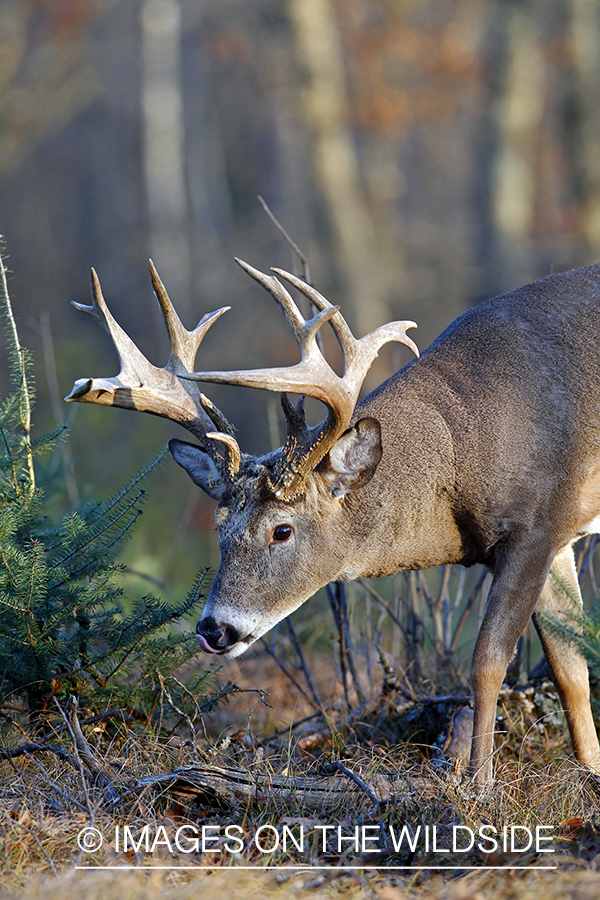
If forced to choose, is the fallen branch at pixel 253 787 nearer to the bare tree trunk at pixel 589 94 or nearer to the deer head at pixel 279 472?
the deer head at pixel 279 472

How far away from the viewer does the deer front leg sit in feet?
13.1

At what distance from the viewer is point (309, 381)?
12.8 ft

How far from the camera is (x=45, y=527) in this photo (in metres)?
4.29

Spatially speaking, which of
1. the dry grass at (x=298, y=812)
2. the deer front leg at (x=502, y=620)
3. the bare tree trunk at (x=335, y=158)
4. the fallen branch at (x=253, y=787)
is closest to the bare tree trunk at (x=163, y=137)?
the bare tree trunk at (x=335, y=158)

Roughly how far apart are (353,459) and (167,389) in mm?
895

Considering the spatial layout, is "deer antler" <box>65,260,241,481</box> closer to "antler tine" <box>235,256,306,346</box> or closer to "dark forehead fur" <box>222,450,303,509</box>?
"dark forehead fur" <box>222,450,303,509</box>

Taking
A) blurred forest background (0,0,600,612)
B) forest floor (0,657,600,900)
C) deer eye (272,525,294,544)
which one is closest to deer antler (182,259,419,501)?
deer eye (272,525,294,544)

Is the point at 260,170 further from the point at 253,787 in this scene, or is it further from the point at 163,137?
the point at 253,787

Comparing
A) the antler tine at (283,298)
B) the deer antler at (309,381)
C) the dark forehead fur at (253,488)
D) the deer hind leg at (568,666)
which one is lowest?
the deer hind leg at (568,666)

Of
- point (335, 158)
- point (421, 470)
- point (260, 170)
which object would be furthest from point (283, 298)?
point (260, 170)

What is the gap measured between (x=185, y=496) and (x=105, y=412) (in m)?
2.11

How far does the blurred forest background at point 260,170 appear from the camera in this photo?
43.7 feet

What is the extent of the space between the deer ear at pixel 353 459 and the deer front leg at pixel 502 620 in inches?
27.5

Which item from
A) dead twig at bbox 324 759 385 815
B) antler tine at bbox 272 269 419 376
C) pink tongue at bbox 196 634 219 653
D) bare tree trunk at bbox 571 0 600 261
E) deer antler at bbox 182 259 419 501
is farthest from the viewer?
bare tree trunk at bbox 571 0 600 261
